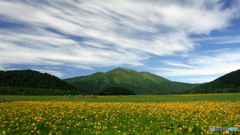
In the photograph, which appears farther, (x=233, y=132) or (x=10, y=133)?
(x=10, y=133)

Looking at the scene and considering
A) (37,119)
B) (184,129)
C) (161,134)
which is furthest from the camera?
(37,119)

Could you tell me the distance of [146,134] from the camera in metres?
9.00

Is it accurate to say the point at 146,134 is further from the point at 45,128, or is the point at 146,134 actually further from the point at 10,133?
the point at 10,133

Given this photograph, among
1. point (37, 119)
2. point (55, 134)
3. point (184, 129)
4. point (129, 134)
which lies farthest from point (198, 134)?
point (37, 119)

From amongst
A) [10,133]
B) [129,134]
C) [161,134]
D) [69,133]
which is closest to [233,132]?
[161,134]

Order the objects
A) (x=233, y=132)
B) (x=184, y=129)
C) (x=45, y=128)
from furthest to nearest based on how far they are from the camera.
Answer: (x=45, y=128) < (x=184, y=129) < (x=233, y=132)

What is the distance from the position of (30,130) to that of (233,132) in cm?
1241

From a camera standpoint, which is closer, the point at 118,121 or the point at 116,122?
the point at 116,122

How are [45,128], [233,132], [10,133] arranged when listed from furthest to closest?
[45,128]
[10,133]
[233,132]

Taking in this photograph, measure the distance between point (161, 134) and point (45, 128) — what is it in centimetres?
804

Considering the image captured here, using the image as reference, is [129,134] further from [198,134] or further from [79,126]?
[79,126]

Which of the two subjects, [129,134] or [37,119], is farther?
[37,119]

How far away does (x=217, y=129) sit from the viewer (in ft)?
32.1

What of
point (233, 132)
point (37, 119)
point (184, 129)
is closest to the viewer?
point (233, 132)
